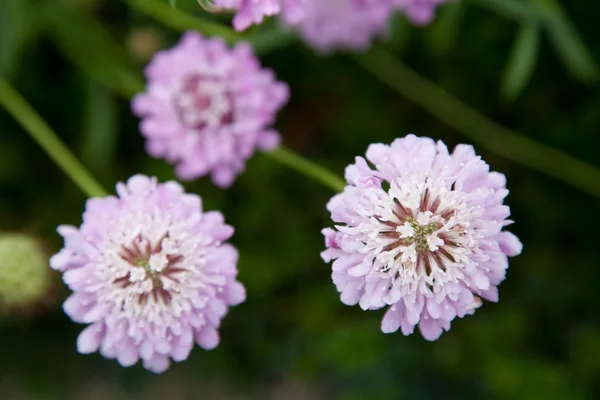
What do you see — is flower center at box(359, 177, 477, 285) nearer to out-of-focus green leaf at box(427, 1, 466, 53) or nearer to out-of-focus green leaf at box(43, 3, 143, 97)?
out-of-focus green leaf at box(427, 1, 466, 53)

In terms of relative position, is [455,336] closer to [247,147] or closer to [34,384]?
[247,147]

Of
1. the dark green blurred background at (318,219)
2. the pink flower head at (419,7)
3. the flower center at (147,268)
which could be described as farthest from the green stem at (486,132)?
the flower center at (147,268)

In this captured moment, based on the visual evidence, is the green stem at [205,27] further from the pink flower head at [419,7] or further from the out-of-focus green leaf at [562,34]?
the out-of-focus green leaf at [562,34]

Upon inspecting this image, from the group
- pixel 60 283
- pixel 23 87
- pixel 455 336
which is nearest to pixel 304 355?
pixel 455 336

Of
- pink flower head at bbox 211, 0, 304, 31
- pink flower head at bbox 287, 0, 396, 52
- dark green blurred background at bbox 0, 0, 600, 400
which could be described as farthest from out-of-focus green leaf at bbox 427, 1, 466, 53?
pink flower head at bbox 211, 0, 304, 31

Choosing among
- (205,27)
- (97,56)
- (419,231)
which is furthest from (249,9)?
(97,56)
